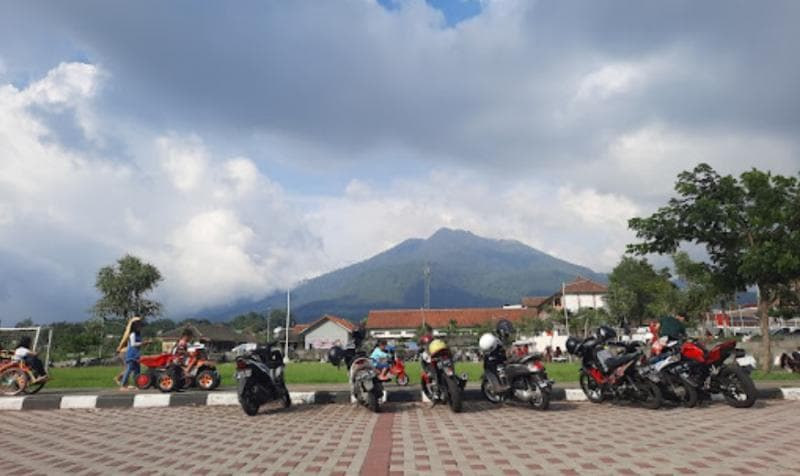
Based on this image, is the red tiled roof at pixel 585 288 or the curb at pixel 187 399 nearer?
the curb at pixel 187 399

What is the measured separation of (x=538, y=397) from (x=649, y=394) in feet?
5.71

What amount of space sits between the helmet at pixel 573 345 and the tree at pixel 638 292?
135 ft

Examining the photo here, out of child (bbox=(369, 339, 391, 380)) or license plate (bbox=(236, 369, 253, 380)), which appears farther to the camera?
child (bbox=(369, 339, 391, 380))

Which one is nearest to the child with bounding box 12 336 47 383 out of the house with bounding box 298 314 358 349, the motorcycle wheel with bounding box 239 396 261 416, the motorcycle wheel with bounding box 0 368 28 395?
the motorcycle wheel with bounding box 0 368 28 395

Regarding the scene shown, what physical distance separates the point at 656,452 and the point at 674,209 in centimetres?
1453

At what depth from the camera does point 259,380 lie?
8.20 metres

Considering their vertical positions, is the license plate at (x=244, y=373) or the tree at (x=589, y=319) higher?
the tree at (x=589, y=319)

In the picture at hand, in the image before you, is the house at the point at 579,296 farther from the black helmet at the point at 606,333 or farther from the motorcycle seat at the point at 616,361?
the motorcycle seat at the point at 616,361

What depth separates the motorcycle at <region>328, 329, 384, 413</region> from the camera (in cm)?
Answer: 820

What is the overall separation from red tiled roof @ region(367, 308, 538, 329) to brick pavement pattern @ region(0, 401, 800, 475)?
75.5 m

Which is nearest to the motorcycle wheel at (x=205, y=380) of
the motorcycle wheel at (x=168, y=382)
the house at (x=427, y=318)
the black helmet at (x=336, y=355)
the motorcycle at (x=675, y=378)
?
the motorcycle wheel at (x=168, y=382)

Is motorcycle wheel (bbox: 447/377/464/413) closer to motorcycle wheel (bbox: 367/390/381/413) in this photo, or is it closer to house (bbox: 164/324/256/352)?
motorcycle wheel (bbox: 367/390/381/413)

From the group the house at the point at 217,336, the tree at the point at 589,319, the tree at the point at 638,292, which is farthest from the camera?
the house at the point at 217,336

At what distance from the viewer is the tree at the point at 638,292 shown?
171 ft
